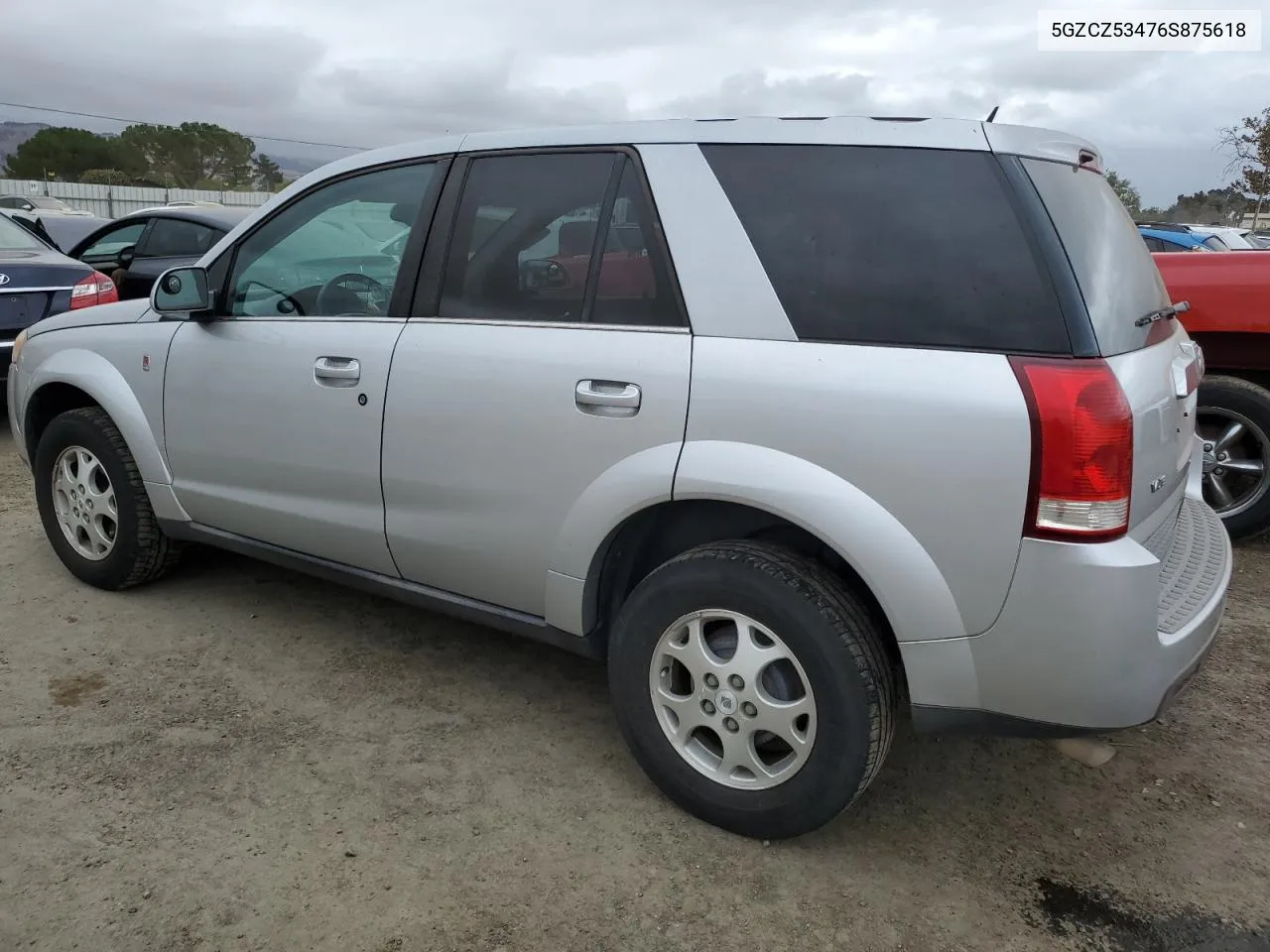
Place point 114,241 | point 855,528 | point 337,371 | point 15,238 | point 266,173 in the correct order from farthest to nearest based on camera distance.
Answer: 1. point 266,173
2. point 114,241
3. point 15,238
4. point 337,371
5. point 855,528

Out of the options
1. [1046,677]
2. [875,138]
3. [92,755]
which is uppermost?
[875,138]

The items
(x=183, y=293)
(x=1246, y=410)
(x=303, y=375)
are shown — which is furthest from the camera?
(x=1246, y=410)

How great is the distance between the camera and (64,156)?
49.3 m

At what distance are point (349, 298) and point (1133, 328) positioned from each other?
230 centimetres

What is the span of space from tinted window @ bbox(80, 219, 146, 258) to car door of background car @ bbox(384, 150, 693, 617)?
7.58m

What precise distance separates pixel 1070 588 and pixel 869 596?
1.66 ft

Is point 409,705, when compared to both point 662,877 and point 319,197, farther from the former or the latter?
point 319,197

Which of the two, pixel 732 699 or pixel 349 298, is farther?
pixel 349 298

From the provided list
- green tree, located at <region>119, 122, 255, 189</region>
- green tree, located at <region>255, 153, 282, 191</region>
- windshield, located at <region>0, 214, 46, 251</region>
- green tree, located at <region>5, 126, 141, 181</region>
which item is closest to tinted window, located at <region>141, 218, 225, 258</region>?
windshield, located at <region>0, 214, 46, 251</region>

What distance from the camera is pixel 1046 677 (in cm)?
225

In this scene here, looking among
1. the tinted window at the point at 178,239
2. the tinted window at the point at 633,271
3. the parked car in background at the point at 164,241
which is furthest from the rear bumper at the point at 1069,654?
the tinted window at the point at 178,239

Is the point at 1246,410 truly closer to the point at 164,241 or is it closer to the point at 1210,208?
the point at 164,241

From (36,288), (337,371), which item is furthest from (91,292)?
(337,371)

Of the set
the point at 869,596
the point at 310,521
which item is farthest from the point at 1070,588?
the point at 310,521
